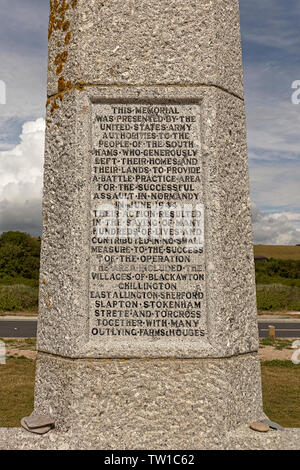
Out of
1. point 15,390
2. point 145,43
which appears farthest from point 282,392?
point 145,43

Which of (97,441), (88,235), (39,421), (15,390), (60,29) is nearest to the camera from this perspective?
(97,441)

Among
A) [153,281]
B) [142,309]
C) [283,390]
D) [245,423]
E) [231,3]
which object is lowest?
[283,390]

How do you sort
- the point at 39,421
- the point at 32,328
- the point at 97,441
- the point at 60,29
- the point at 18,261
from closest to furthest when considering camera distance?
the point at 97,441 → the point at 39,421 → the point at 60,29 → the point at 32,328 → the point at 18,261

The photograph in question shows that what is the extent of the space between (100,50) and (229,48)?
1.01m

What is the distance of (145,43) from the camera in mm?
3121

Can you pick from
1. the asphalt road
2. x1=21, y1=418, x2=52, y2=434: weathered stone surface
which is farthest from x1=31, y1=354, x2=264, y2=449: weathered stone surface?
the asphalt road

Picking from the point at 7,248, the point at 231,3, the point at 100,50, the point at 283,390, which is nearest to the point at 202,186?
the point at 100,50

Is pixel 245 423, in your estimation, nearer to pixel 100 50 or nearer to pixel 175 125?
pixel 175 125

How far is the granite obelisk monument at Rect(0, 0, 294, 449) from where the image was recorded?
290 cm

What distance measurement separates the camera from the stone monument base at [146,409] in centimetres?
285

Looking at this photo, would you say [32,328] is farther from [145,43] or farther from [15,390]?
[145,43]

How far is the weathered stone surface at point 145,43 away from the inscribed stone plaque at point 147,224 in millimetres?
219

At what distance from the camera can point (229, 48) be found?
3.30 metres

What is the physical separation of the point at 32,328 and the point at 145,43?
1583 centimetres
